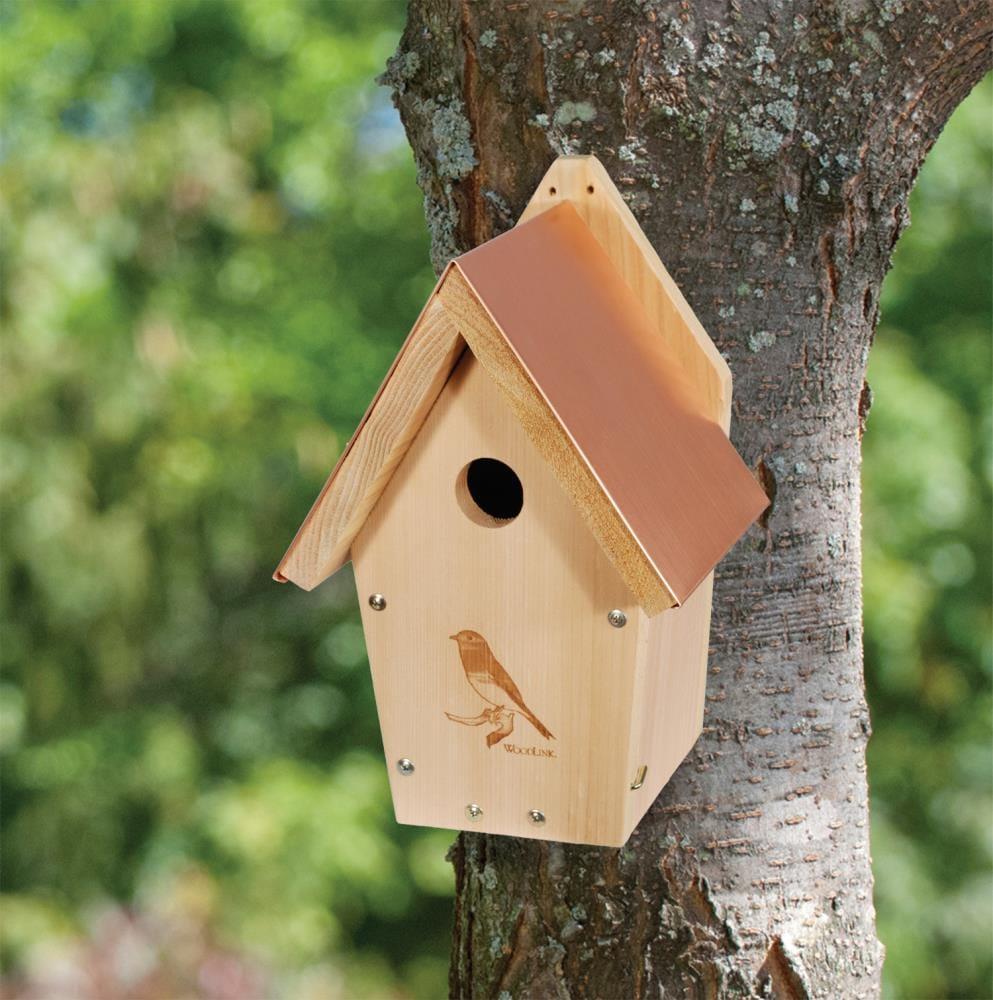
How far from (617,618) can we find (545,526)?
9 cm

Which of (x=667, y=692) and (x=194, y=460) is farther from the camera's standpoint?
(x=194, y=460)

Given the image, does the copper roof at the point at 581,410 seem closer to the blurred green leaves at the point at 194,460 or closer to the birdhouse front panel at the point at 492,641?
the birdhouse front panel at the point at 492,641

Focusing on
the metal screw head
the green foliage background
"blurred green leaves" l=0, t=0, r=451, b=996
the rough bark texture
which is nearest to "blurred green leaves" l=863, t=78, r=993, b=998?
the green foliage background

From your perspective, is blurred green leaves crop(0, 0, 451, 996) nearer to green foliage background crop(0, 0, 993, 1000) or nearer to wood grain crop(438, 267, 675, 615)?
green foliage background crop(0, 0, 993, 1000)

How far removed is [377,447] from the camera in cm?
101

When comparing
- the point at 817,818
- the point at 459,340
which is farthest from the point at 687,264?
the point at 817,818

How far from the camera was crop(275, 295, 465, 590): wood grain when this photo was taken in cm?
97

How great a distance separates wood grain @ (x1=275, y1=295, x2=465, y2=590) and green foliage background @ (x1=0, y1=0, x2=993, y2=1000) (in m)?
3.19

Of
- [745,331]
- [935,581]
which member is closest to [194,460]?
[935,581]

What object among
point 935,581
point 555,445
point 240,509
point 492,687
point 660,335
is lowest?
point 492,687

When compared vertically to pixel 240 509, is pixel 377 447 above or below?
below

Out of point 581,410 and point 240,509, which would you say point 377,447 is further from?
point 240,509

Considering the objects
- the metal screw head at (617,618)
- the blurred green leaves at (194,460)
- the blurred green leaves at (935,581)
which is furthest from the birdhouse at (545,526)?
the blurred green leaves at (194,460)

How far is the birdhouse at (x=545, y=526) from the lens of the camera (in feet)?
3.15
